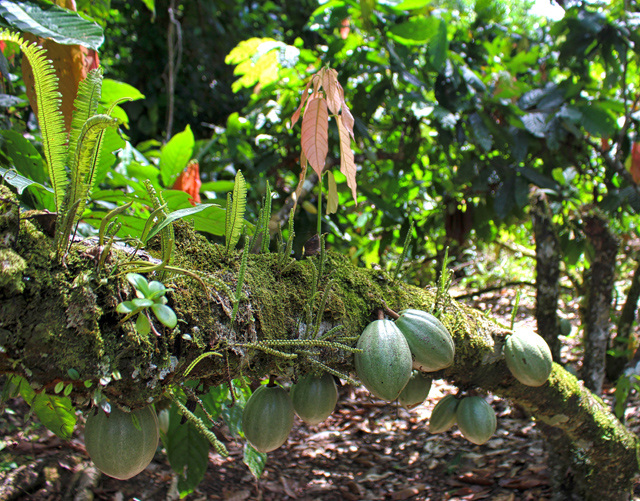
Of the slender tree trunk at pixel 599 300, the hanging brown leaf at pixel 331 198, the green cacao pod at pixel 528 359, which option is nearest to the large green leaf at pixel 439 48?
the slender tree trunk at pixel 599 300

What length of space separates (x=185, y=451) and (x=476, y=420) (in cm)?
90

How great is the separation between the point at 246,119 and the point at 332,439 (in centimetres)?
207

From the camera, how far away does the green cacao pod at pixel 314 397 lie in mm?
959

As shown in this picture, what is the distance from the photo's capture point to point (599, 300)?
7.73 feet

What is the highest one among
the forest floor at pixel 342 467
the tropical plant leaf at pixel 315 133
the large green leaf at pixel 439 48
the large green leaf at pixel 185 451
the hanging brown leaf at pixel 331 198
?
the large green leaf at pixel 439 48

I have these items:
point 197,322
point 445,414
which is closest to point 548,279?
point 445,414

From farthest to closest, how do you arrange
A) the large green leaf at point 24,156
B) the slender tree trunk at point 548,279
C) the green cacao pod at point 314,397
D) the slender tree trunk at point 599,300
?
the slender tree trunk at point 599,300 < the slender tree trunk at point 548,279 < the large green leaf at point 24,156 < the green cacao pod at point 314,397

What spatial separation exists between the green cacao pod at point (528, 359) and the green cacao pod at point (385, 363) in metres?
0.40

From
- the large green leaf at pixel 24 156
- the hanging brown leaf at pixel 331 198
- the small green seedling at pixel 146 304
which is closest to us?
the small green seedling at pixel 146 304

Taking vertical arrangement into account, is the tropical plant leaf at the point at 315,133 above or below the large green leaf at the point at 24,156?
above

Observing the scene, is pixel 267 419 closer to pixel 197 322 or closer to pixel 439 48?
pixel 197 322

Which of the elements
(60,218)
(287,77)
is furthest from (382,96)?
(60,218)

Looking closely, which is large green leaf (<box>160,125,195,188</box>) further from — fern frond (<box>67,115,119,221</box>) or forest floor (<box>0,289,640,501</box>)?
forest floor (<box>0,289,640,501</box>)

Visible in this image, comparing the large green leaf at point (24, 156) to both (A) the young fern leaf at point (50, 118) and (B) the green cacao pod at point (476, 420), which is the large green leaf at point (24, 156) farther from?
(B) the green cacao pod at point (476, 420)
